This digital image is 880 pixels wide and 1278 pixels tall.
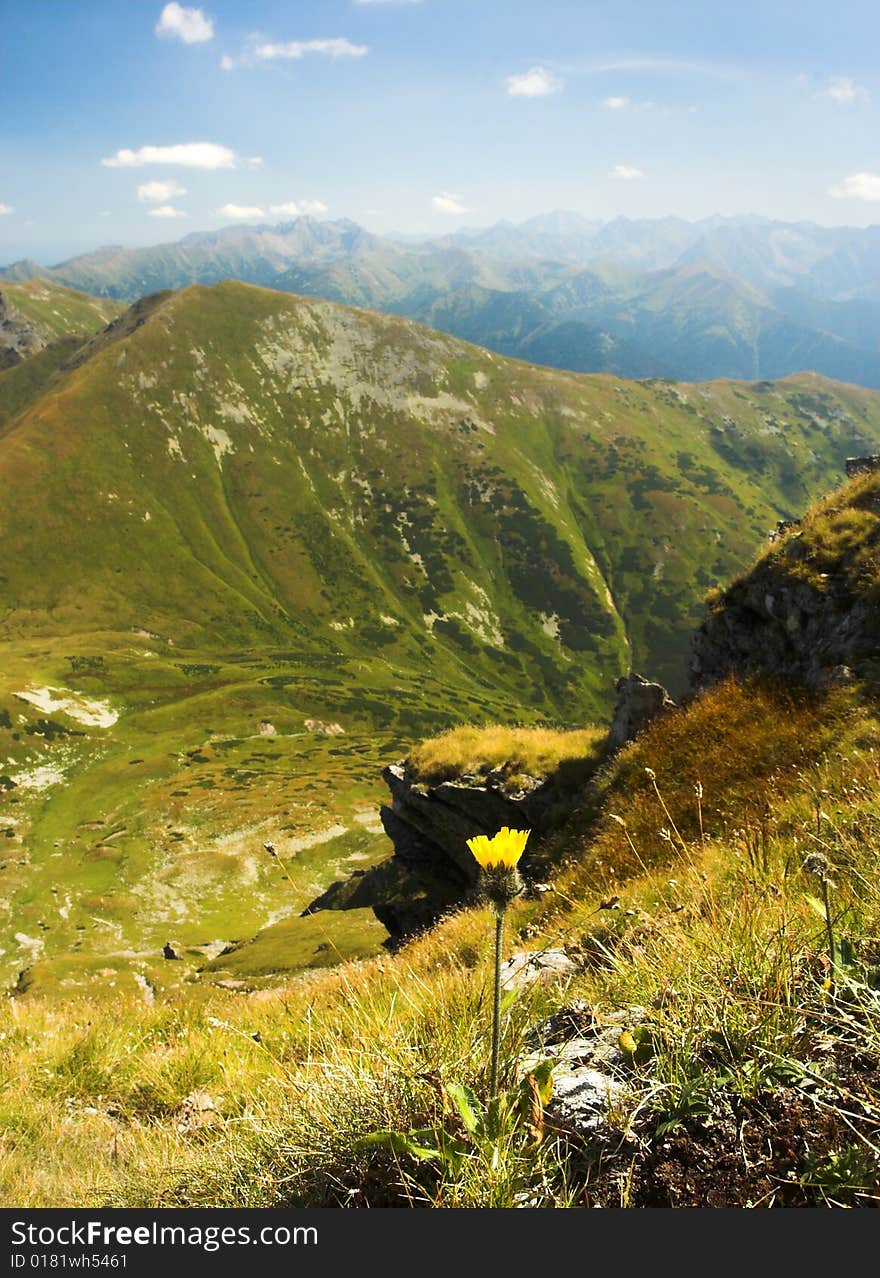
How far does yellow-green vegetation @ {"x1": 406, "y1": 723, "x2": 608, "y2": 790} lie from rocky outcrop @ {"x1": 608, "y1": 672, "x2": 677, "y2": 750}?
6.21 ft

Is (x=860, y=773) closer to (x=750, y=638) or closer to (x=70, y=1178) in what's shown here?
(x=70, y=1178)

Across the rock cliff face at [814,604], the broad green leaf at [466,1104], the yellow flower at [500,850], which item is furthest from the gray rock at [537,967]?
the rock cliff face at [814,604]

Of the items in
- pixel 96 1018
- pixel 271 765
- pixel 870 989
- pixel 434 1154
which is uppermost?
pixel 870 989

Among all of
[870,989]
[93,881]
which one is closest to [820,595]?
[870,989]

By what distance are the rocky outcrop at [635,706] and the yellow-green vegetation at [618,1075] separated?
37.3 ft

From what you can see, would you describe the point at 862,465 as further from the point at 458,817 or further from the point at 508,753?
the point at 458,817

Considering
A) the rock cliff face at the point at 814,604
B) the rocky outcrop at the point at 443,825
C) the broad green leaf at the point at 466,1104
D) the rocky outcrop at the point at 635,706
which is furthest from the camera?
the rocky outcrop at the point at 443,825

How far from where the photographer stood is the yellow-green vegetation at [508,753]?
23.2 meters

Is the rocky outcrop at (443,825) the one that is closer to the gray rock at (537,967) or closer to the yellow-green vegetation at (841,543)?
the yellow-green vegetation at (841,543)

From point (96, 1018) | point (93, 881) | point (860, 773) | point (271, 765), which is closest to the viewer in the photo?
point (860, 773)

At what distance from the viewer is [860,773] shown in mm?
7117

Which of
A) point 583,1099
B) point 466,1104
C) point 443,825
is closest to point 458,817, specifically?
point 443,825

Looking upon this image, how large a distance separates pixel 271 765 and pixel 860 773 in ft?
Answer: 537

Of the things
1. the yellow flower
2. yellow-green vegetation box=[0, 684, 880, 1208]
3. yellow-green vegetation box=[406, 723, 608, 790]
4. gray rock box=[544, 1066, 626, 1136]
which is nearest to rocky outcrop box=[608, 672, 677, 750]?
yellow-green vegetation box=[406, 723, 608, 790]
